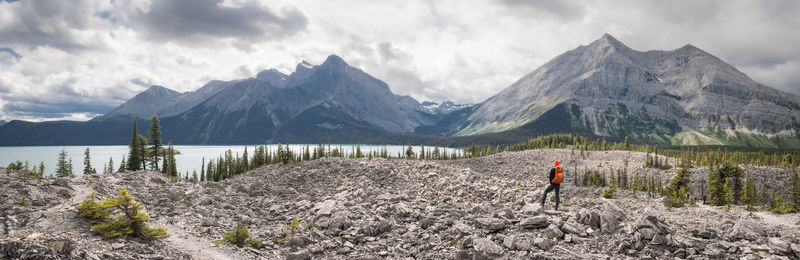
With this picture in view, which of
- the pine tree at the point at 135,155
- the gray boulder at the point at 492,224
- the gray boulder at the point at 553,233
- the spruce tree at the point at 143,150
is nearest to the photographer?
the gray boulder at the point at 553,233

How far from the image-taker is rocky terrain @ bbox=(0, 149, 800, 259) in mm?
11648

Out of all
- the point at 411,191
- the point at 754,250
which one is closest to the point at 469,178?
the point at 411,191

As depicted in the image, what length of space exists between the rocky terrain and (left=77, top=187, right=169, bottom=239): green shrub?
41 centimetres

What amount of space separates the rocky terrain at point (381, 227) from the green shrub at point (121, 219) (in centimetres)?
41

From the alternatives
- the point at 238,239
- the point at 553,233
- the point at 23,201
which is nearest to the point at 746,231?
the point at 553,233

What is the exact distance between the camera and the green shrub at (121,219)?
12.5 m

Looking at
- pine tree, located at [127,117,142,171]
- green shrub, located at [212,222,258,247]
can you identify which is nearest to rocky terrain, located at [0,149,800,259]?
green shrub, located at [212,222,258,247]

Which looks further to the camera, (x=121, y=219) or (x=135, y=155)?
(x=135, y=155)

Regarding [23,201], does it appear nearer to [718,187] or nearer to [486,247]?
[486,247]

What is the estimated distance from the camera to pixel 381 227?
1716 centimetres

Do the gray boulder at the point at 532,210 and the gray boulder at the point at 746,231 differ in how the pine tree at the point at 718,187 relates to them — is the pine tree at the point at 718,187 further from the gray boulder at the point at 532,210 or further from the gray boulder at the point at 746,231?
the gray boulder at the point at 532,210

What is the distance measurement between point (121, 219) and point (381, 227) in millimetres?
A: 11194

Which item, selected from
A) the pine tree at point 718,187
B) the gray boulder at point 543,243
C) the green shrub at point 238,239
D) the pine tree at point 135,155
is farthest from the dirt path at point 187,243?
the pine tree at point 718,187

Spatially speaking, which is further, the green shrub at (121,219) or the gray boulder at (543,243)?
the green shrub at (121,219)
